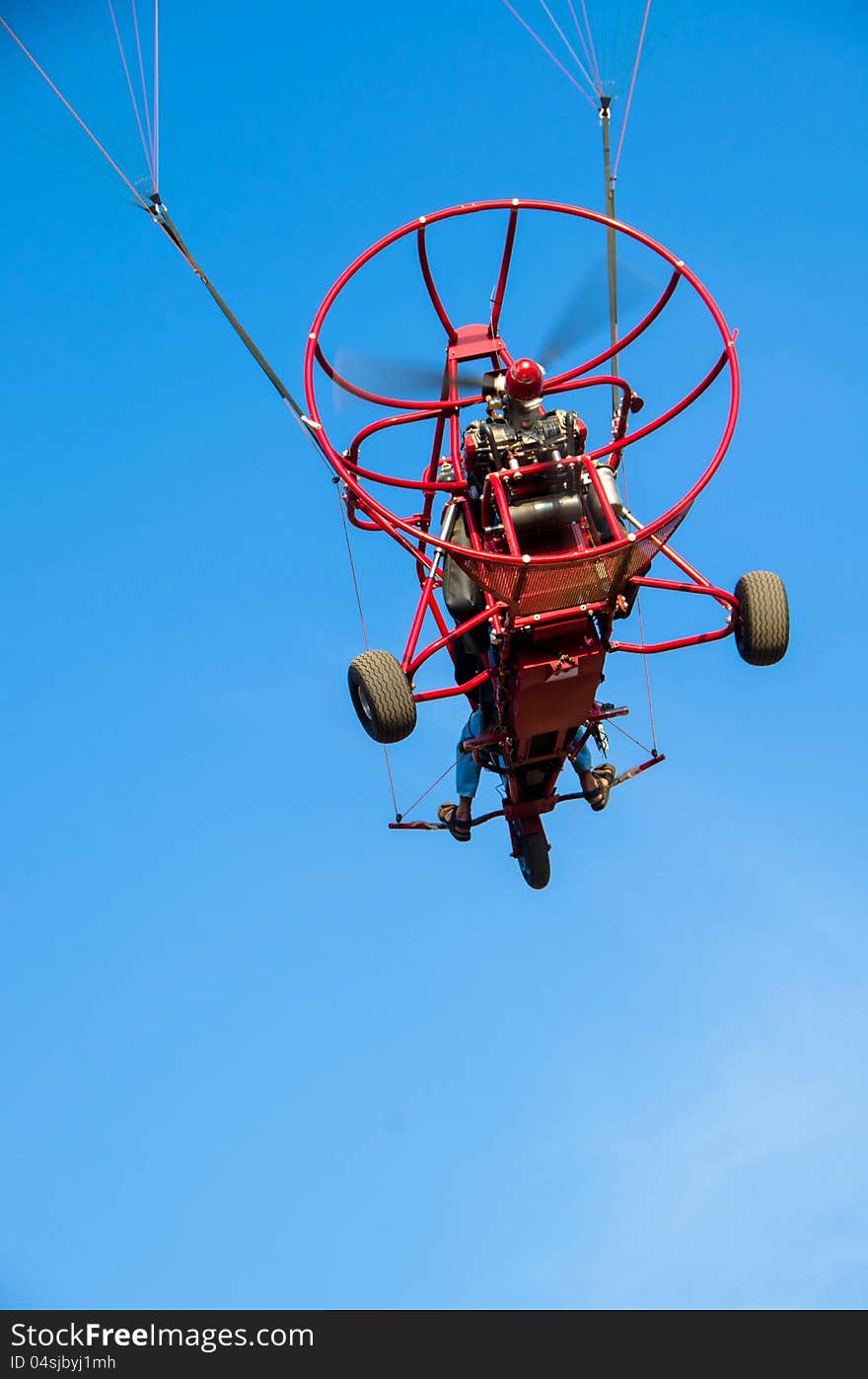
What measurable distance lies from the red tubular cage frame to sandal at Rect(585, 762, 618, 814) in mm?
2148

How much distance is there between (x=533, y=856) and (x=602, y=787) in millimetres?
1349

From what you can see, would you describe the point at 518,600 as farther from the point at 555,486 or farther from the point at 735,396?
the point at 735,396

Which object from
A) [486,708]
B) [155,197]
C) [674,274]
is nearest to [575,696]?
[486,708]

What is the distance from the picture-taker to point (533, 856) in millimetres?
20250

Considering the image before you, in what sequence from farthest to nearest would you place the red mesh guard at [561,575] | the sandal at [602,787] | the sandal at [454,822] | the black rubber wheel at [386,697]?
the sandal at [454,822] → the sandal at [602,787] → the black rubber wheel at [386,697] → the red mesh guard at [561,575]

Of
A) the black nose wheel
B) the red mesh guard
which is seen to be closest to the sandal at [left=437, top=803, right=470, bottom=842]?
the black nose wheel

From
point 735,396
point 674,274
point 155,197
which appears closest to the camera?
point 735,396

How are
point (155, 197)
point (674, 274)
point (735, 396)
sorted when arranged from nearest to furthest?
point (735, 396)
point (674, 274)
point (155, 197)

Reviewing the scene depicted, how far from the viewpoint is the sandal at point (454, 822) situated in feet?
65.1

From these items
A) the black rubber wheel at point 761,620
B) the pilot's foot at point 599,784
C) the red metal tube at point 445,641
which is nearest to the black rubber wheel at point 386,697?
the red metal tube at point 445,641

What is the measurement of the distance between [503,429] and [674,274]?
2.34m

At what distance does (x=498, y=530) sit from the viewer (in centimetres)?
1759

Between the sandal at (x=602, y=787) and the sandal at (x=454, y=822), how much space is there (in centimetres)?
144

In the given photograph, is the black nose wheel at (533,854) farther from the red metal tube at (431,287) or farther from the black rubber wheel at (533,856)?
the red metal tube at (431,287)
